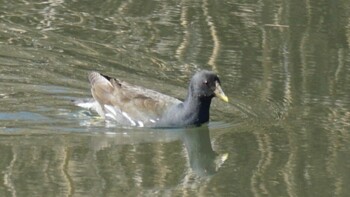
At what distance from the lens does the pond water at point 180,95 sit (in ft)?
26.5

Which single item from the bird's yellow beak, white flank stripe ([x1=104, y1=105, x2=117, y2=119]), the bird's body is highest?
the bird's yellow beak

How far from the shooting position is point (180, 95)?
10.5m

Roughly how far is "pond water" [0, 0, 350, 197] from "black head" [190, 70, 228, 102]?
0.29m

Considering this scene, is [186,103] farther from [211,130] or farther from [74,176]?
[74,176]

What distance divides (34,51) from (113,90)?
1.49 m

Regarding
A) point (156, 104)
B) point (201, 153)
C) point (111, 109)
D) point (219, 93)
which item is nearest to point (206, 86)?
point (219, 93)

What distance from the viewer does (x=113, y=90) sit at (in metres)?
10.1

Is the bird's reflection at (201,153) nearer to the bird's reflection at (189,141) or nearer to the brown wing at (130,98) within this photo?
the bird's reflection at (189,141)

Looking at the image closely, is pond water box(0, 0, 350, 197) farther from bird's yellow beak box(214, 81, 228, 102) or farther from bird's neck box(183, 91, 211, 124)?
bird's yellow beak box(214, 81, 228, 102)

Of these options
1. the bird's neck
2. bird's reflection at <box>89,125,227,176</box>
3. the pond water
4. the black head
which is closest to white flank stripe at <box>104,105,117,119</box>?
the pond water

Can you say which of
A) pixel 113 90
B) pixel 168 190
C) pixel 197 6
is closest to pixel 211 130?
pixel 113 90

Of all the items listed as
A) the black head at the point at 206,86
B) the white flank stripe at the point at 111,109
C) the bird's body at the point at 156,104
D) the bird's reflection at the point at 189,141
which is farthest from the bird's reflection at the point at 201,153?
Answer: the white flank stripe at the point at 111,109

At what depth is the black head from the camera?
374 inches

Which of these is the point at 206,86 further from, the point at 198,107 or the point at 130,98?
the point at 130,98
